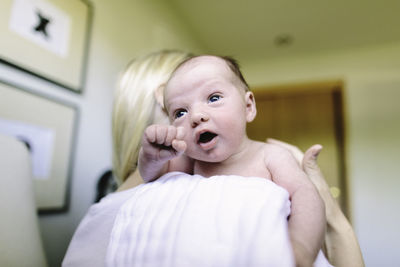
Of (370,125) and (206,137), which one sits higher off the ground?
(370,125)

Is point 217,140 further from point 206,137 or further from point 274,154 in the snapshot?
point 274,154

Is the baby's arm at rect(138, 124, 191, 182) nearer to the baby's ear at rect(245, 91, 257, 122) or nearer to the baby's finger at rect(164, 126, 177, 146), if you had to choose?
the baby's finger at rect(164, 126, 177, 146)

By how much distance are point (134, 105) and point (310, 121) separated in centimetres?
257

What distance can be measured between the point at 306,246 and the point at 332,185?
2.61 meters

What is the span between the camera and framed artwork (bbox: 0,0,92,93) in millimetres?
1019

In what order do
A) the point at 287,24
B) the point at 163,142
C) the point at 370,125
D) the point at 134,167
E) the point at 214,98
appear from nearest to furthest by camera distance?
the point at 163,142, the point at 214,98, the point at 134,167, the point at 287,24, the point at 370,125

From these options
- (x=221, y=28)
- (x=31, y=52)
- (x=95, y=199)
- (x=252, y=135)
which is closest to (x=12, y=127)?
(x=31, y=52)

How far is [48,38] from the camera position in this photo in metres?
1.17

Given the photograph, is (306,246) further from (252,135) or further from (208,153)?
(252,135)

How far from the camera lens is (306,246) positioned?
0.42 m

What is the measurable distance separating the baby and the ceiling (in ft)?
5.86

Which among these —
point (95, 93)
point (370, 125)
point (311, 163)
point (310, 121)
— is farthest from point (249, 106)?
point (310, 121)

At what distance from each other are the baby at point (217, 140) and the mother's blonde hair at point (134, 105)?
7.5 inches

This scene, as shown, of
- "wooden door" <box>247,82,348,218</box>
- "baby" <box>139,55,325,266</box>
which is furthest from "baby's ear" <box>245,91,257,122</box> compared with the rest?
"wooden door" <box>247,82,348,218</box>
